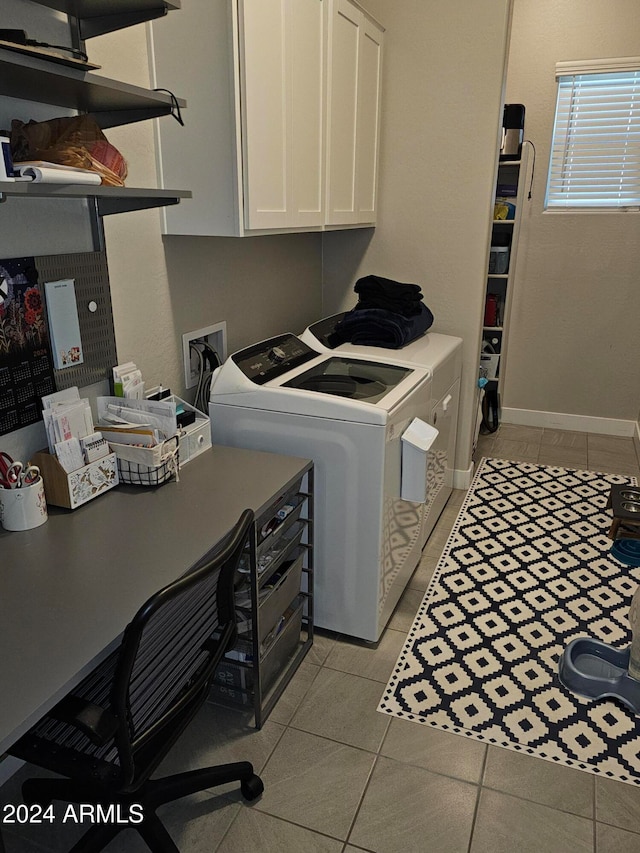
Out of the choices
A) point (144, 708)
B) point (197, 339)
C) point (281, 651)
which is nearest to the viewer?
point (144, 708)

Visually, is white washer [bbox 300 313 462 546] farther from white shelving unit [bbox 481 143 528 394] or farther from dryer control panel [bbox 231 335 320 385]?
white shelving unit [bbox 481 143 528 394]

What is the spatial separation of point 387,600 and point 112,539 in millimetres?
1157

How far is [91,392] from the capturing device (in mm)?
1824

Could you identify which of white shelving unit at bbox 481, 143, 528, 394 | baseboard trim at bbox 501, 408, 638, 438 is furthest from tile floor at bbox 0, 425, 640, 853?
baseboard trim at bbox 501, 408, 638, 438

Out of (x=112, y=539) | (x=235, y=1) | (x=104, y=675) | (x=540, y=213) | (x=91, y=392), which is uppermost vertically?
(x=235, y=1)

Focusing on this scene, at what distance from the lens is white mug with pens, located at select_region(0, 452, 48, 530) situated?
1.45 meters

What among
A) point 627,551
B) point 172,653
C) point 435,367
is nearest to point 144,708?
point 172,653

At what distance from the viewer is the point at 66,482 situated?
5.05ft

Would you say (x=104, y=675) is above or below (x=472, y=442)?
above

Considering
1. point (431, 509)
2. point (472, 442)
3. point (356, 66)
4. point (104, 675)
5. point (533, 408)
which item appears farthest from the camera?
point (533, 408)

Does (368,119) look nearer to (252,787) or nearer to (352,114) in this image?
(352,114)

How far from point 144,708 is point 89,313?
1.07 metres

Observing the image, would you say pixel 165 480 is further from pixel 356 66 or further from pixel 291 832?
pixel 356 66

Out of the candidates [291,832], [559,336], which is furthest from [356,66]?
[291,832]
